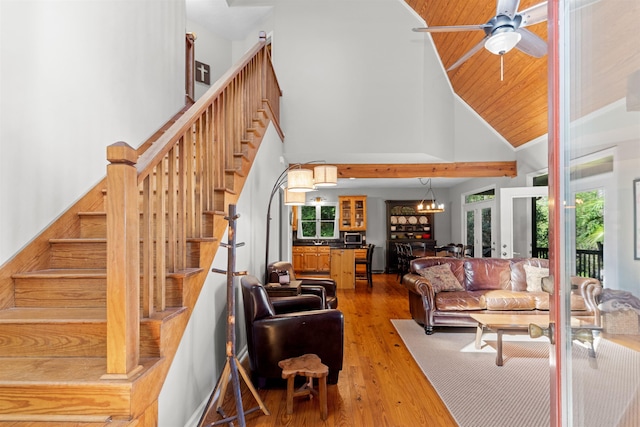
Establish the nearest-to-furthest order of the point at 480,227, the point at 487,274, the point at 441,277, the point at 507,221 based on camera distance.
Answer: the point at 441,277 → the point at 487,274 → the point at 507,221 → the point at 480,227

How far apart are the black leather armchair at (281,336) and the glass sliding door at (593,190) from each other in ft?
5.28

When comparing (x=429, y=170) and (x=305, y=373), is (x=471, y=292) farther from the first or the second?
(x=305, y=373)

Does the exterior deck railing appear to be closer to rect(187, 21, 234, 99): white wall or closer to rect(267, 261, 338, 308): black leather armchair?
rect(267, 261, 338, 308): black leather armchair

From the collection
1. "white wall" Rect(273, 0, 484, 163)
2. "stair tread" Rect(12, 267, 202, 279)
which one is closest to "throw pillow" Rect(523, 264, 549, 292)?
"white wall" Rect(273, 0, 484, 163)

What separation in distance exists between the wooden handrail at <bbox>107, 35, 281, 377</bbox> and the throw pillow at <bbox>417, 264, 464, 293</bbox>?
3.14m

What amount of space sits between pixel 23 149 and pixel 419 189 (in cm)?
964

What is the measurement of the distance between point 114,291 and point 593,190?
1.72m

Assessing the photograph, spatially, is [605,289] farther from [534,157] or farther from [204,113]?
[534,157]

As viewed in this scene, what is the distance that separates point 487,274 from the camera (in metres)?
4.70

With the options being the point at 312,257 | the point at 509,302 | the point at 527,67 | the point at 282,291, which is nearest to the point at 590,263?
the point at 282,291

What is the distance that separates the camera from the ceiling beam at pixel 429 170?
604 cm

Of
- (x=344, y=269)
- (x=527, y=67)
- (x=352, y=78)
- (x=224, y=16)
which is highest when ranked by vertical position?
(x=224, y=16)

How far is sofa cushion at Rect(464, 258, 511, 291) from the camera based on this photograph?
183 inches

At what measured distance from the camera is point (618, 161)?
0.97 m
